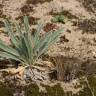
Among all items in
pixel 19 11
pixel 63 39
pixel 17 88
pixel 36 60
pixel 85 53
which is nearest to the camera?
pixel 17 88

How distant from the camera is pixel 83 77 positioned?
6.48m

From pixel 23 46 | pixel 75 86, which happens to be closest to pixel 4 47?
pixel 23 46

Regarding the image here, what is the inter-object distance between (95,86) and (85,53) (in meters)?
1.25

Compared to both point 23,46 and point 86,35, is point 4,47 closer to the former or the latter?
point 23,46

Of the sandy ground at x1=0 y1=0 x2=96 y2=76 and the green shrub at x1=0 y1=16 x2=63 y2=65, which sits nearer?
the green shrub at x1=0 y1=16 x2=63 y2=65

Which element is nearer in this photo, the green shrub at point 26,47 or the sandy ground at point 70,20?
the green shrub at point 26,47

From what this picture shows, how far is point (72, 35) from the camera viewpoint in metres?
8.20

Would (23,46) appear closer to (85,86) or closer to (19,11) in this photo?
(85,86)

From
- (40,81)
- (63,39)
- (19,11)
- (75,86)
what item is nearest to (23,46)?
(40,81)

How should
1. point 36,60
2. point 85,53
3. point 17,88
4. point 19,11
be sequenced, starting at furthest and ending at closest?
1. point 19,11
2. point 85,53
3. point 36,60
4. point 17,88

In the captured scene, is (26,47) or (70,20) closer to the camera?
(26,47)

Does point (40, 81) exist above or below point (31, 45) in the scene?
below

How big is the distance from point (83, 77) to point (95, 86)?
289 mm

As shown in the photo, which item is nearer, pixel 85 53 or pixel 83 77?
pixel 83 77
